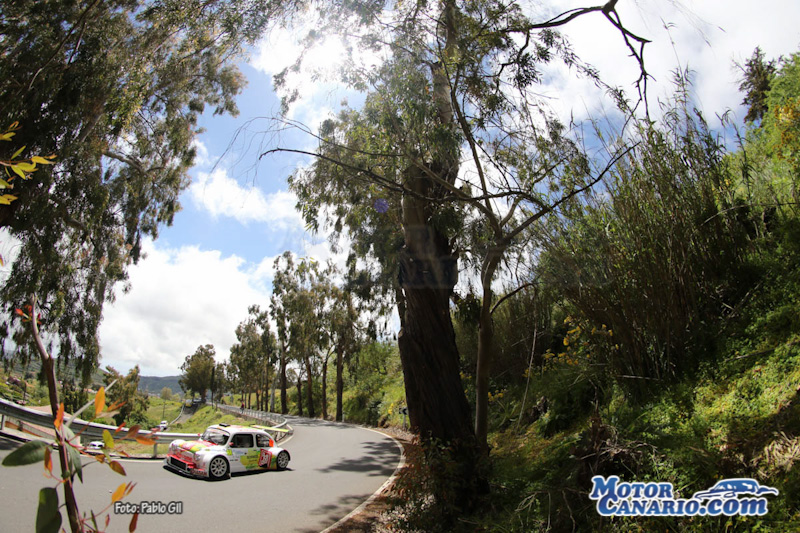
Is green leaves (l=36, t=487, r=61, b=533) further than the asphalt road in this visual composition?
No

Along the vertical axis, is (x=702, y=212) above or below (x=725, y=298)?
above

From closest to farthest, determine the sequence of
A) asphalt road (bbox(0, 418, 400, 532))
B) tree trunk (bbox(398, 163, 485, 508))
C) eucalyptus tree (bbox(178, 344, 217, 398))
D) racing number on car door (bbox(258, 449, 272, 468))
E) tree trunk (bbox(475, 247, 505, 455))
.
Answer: tree trunk (bbox(398, 163, 485, 508)), tree trunk (bbox(475, 247, 505, 455)), asphalt road (bbox(0, 418, 400, 532)), racing number on car door (bbox(258, 449, 272, 468)), eucalyptus tree (bbox(178, 344, 217, 398))

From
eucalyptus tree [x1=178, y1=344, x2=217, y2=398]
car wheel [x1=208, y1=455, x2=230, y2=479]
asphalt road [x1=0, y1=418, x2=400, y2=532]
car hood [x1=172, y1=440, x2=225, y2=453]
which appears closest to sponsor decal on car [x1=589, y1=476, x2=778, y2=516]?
asphalt road [x1=0, y1=418, x2=400, y2=532]

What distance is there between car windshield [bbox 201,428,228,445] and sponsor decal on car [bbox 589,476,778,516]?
10.9 m

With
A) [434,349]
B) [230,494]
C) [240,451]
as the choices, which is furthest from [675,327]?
[240,451]

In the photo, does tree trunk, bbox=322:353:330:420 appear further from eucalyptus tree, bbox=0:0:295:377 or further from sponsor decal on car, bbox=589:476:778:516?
sponsor decal on car, bbox=589:476:778:516

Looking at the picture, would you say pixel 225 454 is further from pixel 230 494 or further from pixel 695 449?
pixel 695 449

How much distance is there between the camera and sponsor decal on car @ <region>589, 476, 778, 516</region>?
340cm

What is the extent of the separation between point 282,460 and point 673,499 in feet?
39.1

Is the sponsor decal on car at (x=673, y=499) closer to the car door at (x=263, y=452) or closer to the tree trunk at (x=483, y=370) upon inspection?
the tree trunk at (x=483, y=370)

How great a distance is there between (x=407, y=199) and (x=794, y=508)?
599 cm

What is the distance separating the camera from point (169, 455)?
1195 centimetres

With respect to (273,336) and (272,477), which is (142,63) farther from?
(273,336)

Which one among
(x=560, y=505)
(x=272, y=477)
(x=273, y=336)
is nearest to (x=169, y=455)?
(x=272, y=477)
